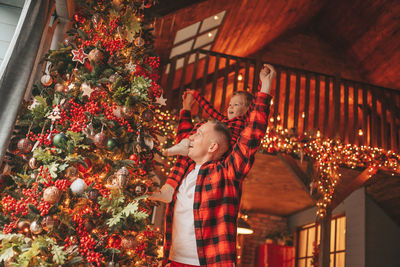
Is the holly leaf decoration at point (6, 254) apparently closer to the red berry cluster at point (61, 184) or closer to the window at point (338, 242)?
the red berry cluster at point (61, 184)

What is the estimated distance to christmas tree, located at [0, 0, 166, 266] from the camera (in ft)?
4.74

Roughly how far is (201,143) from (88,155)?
0.54m

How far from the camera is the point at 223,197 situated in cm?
162

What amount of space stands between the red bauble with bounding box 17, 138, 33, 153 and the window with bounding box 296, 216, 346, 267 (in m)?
4.84

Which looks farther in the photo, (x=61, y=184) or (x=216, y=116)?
(x=216, y=116)

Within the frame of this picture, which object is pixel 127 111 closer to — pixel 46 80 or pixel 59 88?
pixel 59 88

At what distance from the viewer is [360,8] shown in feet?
21.9

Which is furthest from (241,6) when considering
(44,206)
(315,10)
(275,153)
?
(44,206)

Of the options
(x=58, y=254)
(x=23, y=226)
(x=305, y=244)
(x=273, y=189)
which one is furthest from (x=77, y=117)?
(x=305, y=244)

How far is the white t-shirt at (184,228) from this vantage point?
1592 millimetres

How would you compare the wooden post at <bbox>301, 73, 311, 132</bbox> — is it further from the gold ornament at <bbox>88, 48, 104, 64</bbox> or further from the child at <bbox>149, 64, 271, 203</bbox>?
the gold ornament at <bbox>88, 48, 104, 64</bbox>

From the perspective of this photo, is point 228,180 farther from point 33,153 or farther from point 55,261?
point 33,153

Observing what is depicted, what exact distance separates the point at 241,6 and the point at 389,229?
4427mm

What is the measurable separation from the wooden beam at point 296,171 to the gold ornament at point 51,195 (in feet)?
12.7
